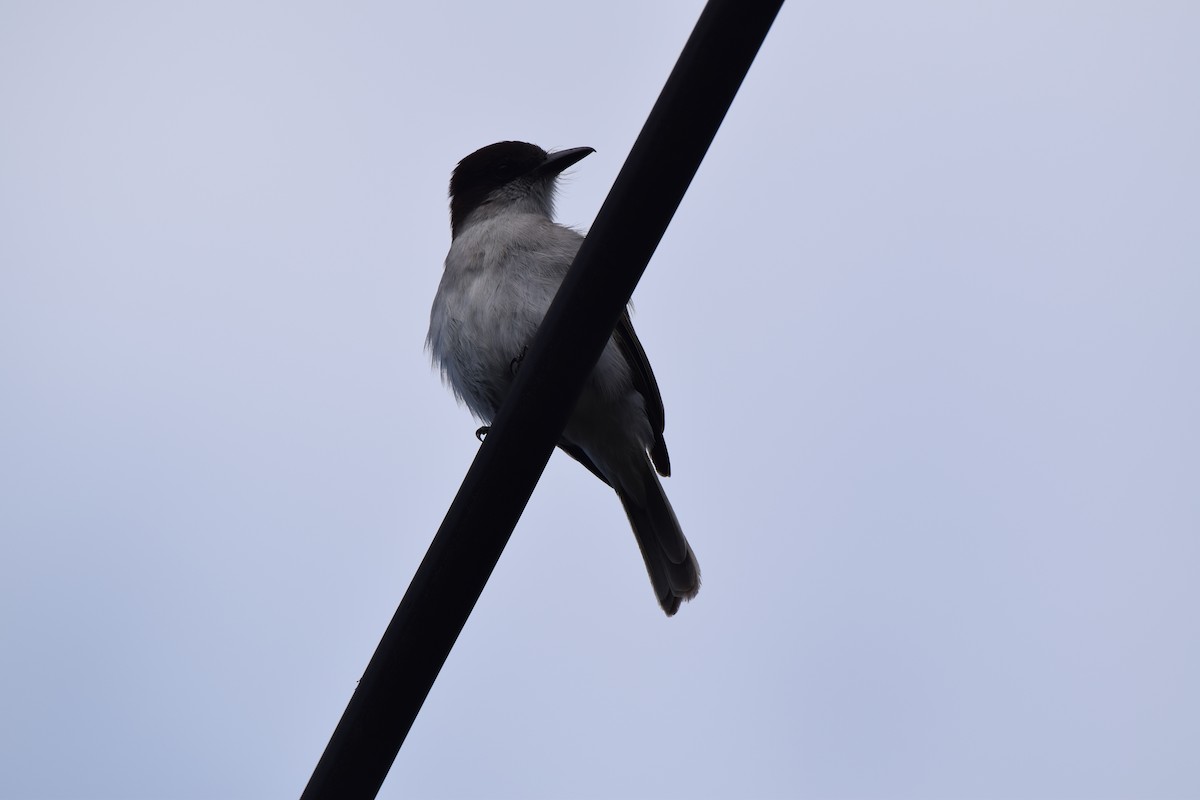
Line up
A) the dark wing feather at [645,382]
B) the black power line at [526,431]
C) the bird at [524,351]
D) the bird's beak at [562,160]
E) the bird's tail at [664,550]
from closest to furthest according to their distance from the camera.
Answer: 1. the black power line at [526,431]
2. the bird at [524,351]
3. the dark wing feather at [645,382]
4. the bird's tail at [664,550]
5. the bird's beak at [562,160]

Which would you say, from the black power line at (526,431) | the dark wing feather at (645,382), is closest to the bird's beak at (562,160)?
the dark wing feather at (645,382)

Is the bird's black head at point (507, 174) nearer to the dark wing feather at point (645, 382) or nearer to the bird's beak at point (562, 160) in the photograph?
the bird's beak at point (562, 160)

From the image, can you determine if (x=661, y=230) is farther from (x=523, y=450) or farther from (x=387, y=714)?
(x=387, y=714)

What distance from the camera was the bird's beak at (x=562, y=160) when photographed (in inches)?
250

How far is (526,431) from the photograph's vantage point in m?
2.31

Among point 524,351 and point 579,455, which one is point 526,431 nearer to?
point 524,351

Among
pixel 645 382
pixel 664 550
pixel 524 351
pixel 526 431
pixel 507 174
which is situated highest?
pixel 507 174

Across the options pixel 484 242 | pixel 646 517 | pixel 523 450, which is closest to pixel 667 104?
pixel 523 450

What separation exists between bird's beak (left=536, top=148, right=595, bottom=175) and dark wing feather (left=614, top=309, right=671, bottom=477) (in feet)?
4.02

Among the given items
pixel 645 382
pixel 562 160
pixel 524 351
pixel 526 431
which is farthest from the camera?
pixel 562 160

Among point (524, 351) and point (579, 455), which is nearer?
point (524, 351)

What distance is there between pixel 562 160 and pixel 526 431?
435 cm

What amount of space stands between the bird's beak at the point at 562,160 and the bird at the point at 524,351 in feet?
1.24

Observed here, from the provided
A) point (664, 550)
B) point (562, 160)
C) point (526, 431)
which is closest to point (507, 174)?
point (562, 160)
